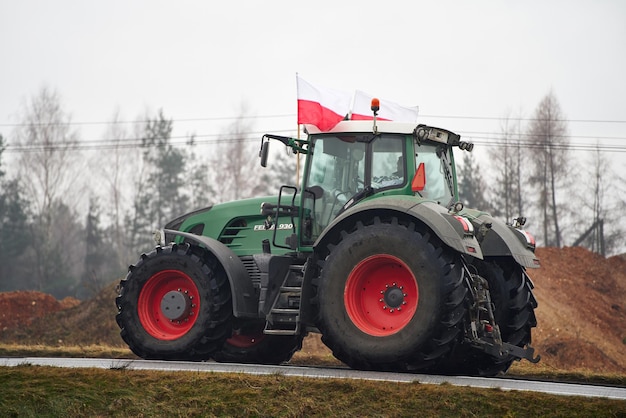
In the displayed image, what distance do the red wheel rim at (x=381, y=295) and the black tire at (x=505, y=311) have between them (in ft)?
3.92

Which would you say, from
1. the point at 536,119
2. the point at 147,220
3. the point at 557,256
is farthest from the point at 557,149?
the point at 147,220

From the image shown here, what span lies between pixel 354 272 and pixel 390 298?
18.3 inches

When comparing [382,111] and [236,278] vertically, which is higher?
[382,111]

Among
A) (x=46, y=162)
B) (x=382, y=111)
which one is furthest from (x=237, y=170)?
(x=382, y=111)

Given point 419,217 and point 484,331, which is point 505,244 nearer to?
point 484,331

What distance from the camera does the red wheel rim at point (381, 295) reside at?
8.48m

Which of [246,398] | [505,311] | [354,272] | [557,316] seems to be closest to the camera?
[246,398]

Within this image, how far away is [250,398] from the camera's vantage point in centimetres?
707

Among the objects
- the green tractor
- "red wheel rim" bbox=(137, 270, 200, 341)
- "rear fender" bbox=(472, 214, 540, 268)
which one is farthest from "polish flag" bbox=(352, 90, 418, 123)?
"red wheel rim" bbox=(137, 270, 200, 341)

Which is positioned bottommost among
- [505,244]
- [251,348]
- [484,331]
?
[251,348]

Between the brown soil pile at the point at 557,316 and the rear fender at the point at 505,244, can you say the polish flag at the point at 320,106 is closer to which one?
the rear fender at the point at 505,244

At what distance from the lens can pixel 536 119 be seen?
40938mm

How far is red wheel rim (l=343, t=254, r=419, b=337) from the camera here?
27.8ft

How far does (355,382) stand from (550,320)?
17.0 meters
